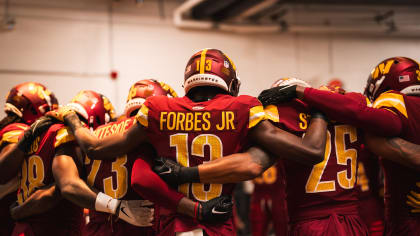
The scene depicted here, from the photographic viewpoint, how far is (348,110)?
293 cm

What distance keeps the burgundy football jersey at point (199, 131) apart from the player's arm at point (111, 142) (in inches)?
3.6

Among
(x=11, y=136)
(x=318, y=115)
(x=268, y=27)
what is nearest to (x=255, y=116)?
(x=318, y=115)

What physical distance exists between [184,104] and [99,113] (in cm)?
154

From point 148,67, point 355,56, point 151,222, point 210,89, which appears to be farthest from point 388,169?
point 355,56

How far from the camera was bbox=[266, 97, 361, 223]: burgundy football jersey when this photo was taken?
2.99 m

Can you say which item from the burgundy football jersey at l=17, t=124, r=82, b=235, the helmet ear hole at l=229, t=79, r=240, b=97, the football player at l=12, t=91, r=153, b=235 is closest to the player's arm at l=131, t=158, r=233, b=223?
the football player at l=12, t=91, r=153, b=235

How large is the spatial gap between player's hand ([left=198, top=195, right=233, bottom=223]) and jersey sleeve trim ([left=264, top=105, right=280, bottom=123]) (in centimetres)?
72

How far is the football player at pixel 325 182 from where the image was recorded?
9.72 feet

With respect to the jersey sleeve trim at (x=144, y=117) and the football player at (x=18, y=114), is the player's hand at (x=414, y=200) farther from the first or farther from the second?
the football player at (x=18, y=114)

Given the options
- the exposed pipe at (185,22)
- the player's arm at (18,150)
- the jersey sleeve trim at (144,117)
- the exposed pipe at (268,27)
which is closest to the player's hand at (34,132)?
the player's arm at (18,150)

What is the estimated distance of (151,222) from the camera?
311 cm

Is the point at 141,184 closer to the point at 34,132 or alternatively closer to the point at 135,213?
the point at 135,213

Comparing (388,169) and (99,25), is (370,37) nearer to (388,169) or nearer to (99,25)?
(99,25)

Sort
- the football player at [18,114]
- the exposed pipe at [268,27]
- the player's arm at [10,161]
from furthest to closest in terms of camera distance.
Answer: the exposed pipe at [268,27], the football player at [18,114], the player's arm at [10,161]
